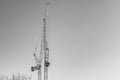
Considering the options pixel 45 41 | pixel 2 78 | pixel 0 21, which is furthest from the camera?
pixel 45 41

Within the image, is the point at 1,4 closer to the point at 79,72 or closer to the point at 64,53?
the point at 64,53

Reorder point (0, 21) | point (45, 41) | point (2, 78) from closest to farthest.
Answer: point (0, 21), point (2, 78), point (45, 41)

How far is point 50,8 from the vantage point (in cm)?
2427

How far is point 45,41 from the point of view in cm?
2698

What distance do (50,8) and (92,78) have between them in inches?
428

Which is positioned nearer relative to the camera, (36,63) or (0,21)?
(0,21)

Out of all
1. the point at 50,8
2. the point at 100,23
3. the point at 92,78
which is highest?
the point at 50,8

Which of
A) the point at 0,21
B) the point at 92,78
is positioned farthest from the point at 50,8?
the point at 92,78

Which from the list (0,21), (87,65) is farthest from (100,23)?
(0,21)

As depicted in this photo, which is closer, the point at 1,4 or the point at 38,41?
the point at 1,4

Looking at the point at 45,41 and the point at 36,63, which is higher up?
the point at 45,41

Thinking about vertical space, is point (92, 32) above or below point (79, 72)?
above

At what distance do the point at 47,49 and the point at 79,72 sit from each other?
5.64m

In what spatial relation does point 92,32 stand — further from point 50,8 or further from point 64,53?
point 50,8
